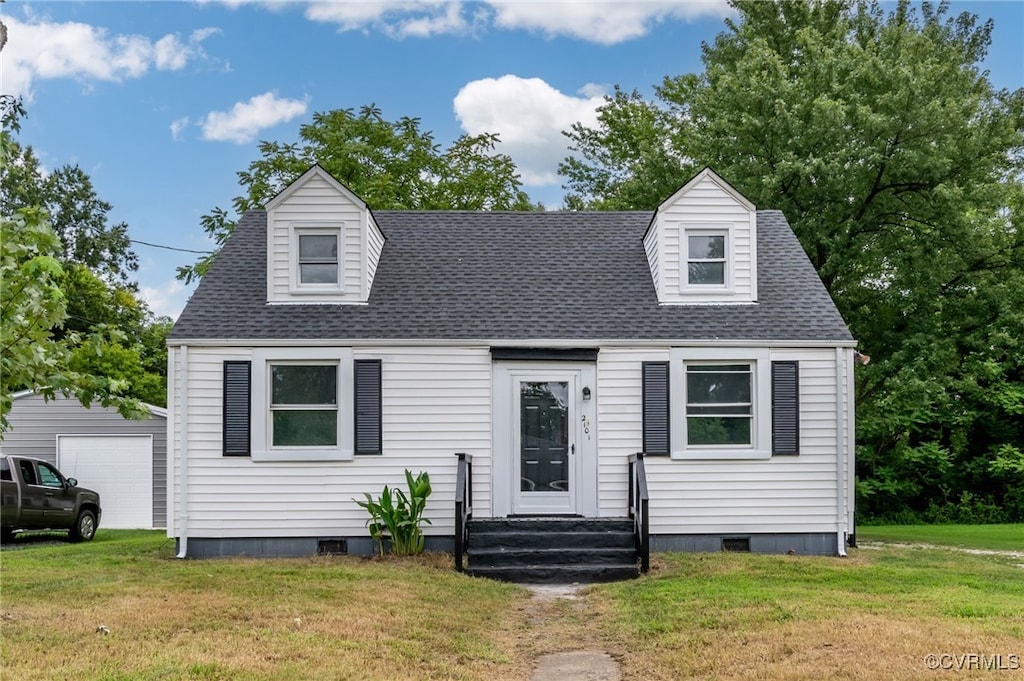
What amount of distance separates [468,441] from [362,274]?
2.88m

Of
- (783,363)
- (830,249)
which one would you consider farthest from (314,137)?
(783,363)

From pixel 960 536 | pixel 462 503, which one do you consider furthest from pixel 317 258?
pixel 960 536

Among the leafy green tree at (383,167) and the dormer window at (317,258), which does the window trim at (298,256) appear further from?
the leafy green tree at (383,167)

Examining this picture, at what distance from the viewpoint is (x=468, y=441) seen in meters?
13.0

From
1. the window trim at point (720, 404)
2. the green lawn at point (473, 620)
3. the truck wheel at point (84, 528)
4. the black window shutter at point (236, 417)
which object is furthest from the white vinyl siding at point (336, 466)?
the truck wheel at point (84, 528)

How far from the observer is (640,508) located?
11.8m

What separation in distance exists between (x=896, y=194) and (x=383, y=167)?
1256cm

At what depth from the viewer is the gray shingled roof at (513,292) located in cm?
1314

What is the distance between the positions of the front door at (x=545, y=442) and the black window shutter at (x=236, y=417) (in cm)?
360

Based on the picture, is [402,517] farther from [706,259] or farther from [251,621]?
[706,259]

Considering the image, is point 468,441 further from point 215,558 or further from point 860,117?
point 860,117

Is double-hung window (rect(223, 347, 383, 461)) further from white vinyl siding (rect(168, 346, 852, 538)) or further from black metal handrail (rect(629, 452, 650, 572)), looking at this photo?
black metal handrail (rect(629, 452, 650, 572))

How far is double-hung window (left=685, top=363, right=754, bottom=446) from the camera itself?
43.0 ft

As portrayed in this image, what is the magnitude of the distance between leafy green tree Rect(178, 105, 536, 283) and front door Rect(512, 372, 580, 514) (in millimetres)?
10754
